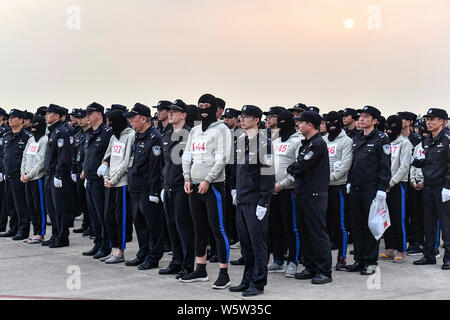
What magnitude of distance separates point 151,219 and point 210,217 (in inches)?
53.0

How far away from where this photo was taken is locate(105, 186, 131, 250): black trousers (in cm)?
825

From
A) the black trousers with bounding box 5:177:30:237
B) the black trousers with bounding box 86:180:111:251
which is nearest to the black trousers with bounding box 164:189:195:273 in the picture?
the black trousers with bounding box 86:180:111:251

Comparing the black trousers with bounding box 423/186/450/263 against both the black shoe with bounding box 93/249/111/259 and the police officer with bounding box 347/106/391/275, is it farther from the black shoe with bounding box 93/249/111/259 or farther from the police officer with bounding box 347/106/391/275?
the black shoe with bounding box 93/249/111/259

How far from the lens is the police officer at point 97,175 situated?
8.62m

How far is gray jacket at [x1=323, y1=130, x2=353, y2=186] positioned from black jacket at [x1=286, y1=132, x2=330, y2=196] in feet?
2.83

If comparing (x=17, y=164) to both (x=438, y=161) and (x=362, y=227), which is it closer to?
(x=362, y=227)

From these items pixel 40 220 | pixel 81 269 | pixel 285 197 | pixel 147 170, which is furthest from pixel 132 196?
pixel 40 220

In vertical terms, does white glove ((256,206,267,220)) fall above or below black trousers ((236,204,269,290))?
above

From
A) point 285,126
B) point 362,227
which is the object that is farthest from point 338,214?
point 285,126

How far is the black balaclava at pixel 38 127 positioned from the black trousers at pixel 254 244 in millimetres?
4730

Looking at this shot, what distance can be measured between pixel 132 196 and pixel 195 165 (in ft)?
4.86

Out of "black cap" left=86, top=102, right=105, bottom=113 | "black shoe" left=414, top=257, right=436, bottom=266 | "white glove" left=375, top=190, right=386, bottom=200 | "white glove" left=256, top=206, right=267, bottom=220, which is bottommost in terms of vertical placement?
"black shoe" left=414, top=257, right=436, bottom=266

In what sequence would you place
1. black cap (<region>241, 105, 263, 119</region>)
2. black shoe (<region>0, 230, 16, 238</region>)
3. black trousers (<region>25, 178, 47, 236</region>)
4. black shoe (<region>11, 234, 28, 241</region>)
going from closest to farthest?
→ black cap (<region>241, 105, 263, 119</region>)
black trousers (<region>25, 178, 47, 236</region>)
black shoe (<region>11, 234, 28, 241</region>)
black shoe (<region>0, 230, 16, 238</region>)

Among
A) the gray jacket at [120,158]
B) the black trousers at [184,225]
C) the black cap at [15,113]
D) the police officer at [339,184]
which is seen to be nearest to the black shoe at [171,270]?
the black trousers at [184,225]
